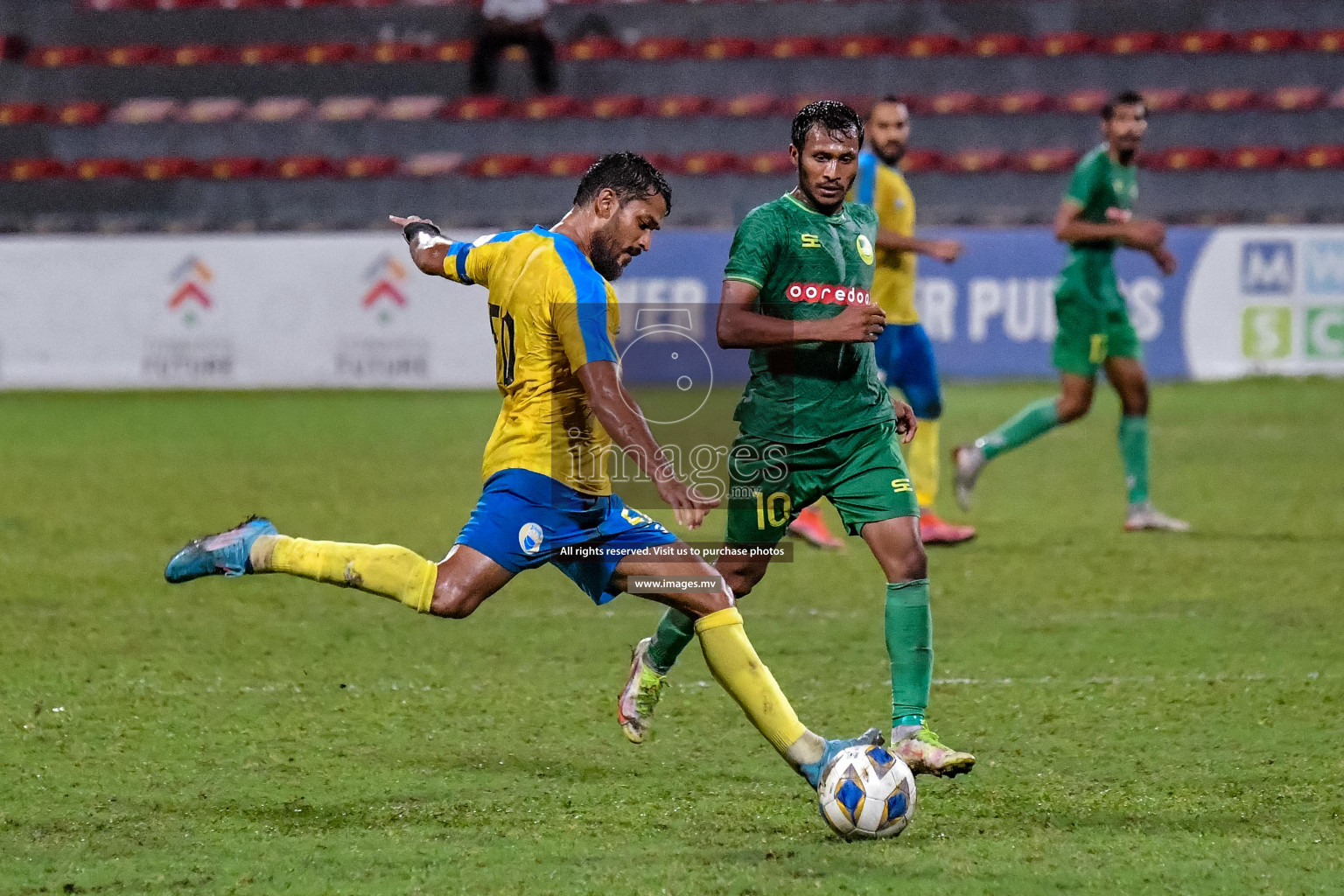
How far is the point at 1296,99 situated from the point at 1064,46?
8.09ft

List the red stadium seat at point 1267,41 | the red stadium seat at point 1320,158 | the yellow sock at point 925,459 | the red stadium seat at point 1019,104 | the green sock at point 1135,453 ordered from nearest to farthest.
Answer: the yellow sock at point 925,459 < the green sock at point 1135,453 < the red stadium seat at point 1320,158 < the red stadium seat at point 1019,104 < the red stadium seat at point 1267,41

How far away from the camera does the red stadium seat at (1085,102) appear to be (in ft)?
63.4

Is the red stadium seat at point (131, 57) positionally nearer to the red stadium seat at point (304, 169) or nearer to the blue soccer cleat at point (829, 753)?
the red stadium seat at point (304, 169)

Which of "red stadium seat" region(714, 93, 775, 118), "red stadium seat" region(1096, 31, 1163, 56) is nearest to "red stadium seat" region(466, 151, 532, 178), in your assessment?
"red stadium seat" region(714, 93, 775, 118)

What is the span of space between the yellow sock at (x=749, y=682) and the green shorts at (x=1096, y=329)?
5.36 meters

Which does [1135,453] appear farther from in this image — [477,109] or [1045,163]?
[477,109]

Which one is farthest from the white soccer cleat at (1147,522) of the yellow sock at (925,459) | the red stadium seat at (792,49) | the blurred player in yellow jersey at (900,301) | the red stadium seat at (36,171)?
the red stadium seat at (36,171)

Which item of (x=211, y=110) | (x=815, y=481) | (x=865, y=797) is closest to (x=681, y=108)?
(x=211, y=110)

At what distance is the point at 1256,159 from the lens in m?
19.0

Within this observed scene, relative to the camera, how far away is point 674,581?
15.7ft

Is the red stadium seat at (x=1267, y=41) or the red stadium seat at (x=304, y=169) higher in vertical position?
the red stadium seat at (x=1267, y=41)

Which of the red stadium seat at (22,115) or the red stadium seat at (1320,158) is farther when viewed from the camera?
the red stadium seat at (22,115)

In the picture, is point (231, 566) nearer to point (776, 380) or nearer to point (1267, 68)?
point (776, 380)

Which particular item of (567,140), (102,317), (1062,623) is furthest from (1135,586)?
(567,140)
